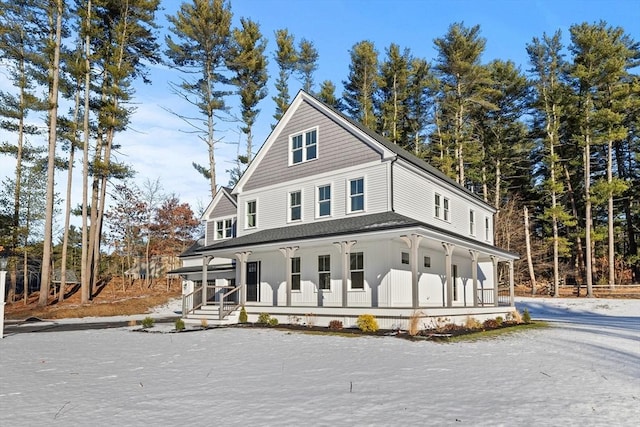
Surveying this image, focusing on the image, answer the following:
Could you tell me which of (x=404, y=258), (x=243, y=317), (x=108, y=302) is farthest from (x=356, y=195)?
(x=108, y=302)

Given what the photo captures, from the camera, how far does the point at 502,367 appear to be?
905 centimetres

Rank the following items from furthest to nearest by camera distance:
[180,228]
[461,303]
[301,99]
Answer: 1. [180,228]
2. [461,303]
3. [301,99]

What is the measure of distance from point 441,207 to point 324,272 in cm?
668

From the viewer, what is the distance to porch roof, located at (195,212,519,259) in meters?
15.9

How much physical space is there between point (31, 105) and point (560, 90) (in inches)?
1542

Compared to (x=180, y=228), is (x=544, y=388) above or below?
below

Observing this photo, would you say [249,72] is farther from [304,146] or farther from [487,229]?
[487,229]

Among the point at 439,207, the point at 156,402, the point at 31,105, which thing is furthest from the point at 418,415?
the point at 31,105

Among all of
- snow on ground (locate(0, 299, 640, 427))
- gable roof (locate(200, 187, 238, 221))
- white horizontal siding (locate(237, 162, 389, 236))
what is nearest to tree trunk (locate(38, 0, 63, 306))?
gable roof (locate(200, 187, 238, 221))

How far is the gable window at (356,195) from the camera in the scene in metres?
19.2

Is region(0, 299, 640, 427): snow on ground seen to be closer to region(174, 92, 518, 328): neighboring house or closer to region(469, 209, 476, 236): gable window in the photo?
region(174, 92, 518, 328): neighboring house

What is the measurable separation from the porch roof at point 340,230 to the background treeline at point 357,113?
1509 cm

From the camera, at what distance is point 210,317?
20.3 m

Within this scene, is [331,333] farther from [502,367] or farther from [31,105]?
[31,105]
